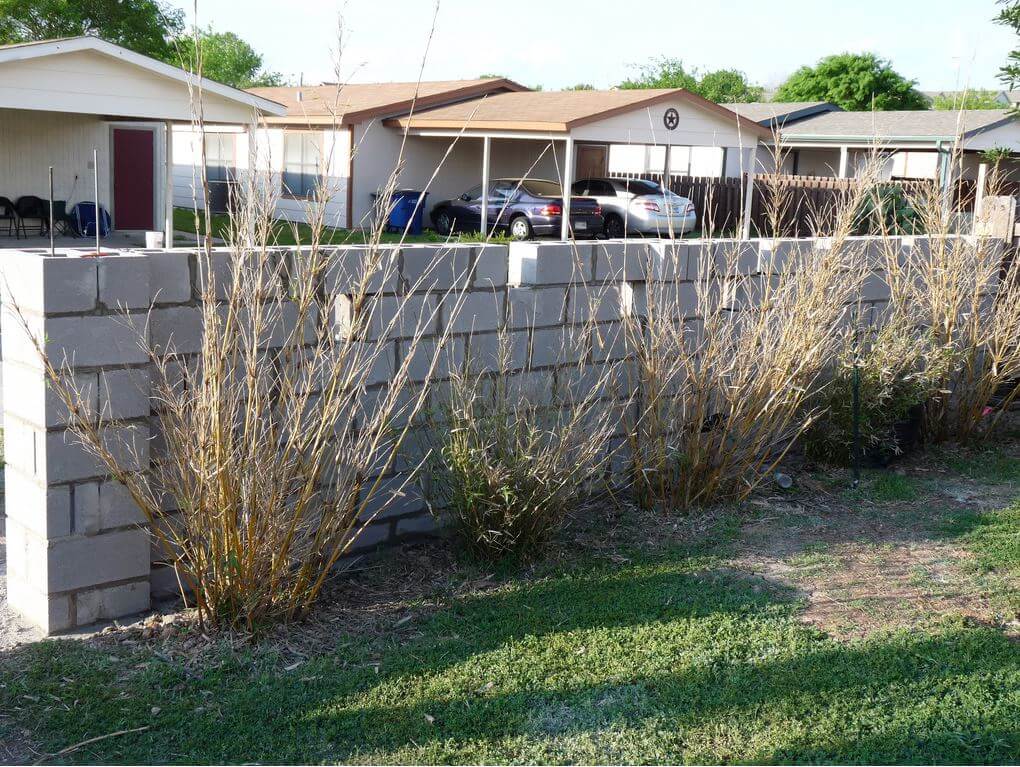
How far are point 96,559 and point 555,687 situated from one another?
2.04 meters

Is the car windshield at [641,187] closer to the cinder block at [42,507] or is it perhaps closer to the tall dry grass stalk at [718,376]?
the tall dry grass stalk at [718,376]

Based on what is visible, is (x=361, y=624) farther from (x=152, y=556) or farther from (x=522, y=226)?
(x=522, y=226)

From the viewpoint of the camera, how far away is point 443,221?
25.6 meters

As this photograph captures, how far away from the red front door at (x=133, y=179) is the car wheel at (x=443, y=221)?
6.67m

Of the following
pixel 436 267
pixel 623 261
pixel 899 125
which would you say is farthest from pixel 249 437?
pixel 899 125

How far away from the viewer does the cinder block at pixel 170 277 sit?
455 centimetres

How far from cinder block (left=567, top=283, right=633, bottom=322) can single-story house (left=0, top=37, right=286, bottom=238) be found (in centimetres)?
804

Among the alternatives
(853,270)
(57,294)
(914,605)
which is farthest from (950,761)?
(853,270)

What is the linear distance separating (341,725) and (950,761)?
2.13 meters

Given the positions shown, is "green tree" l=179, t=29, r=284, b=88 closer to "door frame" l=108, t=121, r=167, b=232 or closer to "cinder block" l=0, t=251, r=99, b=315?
"door frame" l=108, t=121, r=167, b=232

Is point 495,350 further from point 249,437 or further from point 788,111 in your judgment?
point 788,111

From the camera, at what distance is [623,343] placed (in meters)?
6.58

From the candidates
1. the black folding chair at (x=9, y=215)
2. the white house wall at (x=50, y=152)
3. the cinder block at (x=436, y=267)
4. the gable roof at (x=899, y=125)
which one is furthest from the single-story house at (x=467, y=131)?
the cinder block at (x=436, y=267)

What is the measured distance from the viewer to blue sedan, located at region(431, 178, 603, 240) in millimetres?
22969
